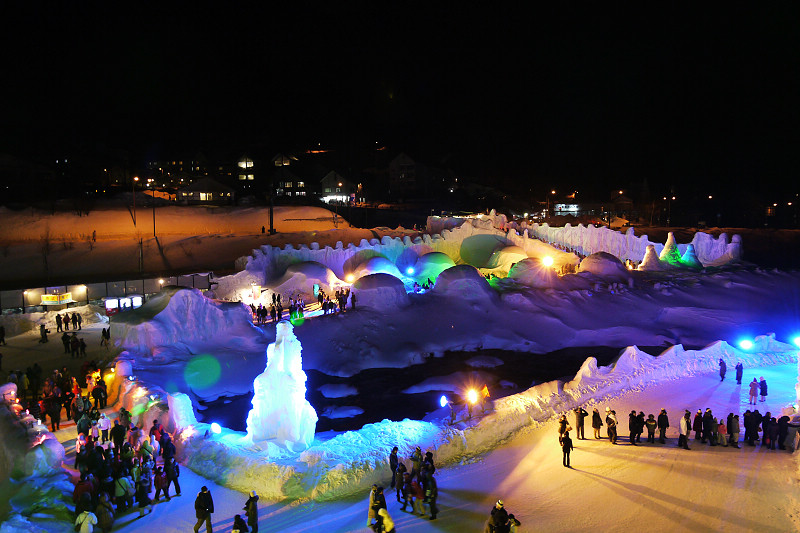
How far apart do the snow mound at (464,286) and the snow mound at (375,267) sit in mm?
4232

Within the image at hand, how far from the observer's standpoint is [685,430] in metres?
13.0

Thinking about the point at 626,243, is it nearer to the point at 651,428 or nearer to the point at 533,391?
the point at 533,391

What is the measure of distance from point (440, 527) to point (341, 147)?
242 feet

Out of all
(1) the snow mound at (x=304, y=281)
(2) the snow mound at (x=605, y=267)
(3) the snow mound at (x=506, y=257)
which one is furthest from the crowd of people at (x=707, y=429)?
(3) the snow mound at (x=506, y=257)

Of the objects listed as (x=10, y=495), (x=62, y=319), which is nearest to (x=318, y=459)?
(x=10, y=495)

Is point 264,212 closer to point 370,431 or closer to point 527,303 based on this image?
point 527,303

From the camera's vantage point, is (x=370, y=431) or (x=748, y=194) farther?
(x=748, y=194)

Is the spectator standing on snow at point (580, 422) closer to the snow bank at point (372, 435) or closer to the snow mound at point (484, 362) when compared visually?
the snow bank at point (372, 435)

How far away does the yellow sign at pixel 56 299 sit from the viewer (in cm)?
2408

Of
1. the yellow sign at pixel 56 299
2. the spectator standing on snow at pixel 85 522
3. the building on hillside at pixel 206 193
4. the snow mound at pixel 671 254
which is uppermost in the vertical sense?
the building on hillside at pixel 206 193

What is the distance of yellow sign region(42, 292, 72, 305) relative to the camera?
79.0 feet

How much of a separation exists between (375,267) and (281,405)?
69.7 ft

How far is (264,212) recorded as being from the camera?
4503 cm

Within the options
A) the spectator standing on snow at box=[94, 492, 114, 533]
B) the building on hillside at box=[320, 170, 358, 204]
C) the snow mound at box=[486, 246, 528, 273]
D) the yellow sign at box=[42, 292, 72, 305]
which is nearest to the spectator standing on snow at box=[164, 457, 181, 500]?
the spectator standing on snow at box=[94, 492, 114, 533]
